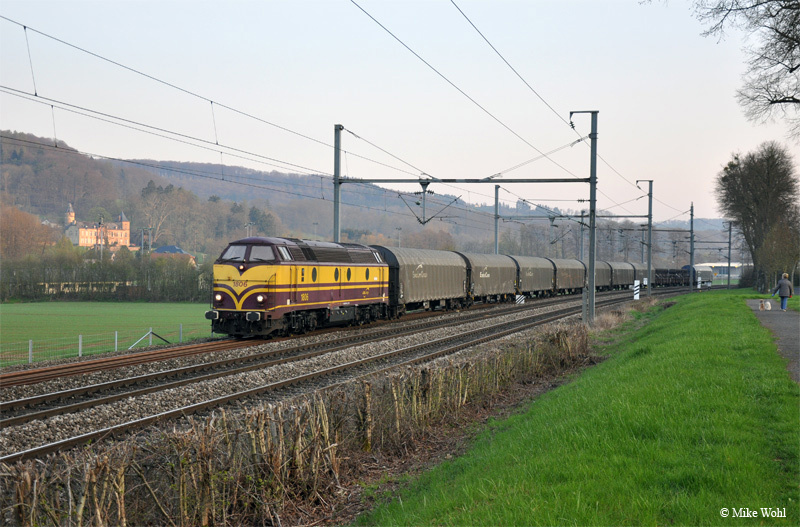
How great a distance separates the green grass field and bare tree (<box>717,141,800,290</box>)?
5457 centimetres

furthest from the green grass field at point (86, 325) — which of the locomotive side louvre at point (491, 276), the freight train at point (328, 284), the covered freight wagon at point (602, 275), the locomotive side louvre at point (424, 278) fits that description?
the covered freight wagon at point (602, 275)

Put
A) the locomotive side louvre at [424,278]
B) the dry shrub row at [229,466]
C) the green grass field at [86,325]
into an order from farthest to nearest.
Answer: the locomotive side louvre at [424,278]
the green grass field at [86,325]
the dry shrub row at [229,466]

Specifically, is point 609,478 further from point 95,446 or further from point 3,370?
point 3,370

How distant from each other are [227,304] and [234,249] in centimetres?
209

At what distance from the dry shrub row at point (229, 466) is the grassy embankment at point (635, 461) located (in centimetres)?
121

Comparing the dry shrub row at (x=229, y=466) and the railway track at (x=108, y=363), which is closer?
the dry shrub row at (x=229, y=466)

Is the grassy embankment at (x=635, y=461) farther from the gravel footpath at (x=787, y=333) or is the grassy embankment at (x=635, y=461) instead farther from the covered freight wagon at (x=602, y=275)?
the covered freight wagon at (x=602, y=275)

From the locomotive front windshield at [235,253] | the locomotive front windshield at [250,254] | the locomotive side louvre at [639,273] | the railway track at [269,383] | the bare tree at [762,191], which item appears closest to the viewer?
the railway track at [269,383]

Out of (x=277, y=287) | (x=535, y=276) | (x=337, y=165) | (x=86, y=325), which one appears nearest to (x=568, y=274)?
(x=535, y=276)

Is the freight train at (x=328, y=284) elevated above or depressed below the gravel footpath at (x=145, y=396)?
above

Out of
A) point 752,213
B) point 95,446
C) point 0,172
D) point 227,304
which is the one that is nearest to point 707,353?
point 95,446

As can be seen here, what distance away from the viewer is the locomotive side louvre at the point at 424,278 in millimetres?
34719

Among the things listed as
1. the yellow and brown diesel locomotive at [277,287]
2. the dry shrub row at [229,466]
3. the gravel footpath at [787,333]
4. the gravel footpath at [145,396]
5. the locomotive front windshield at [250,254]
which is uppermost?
the locomotive front windshield at [250,254]

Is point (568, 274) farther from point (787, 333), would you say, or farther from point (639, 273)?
point (787, 333)
